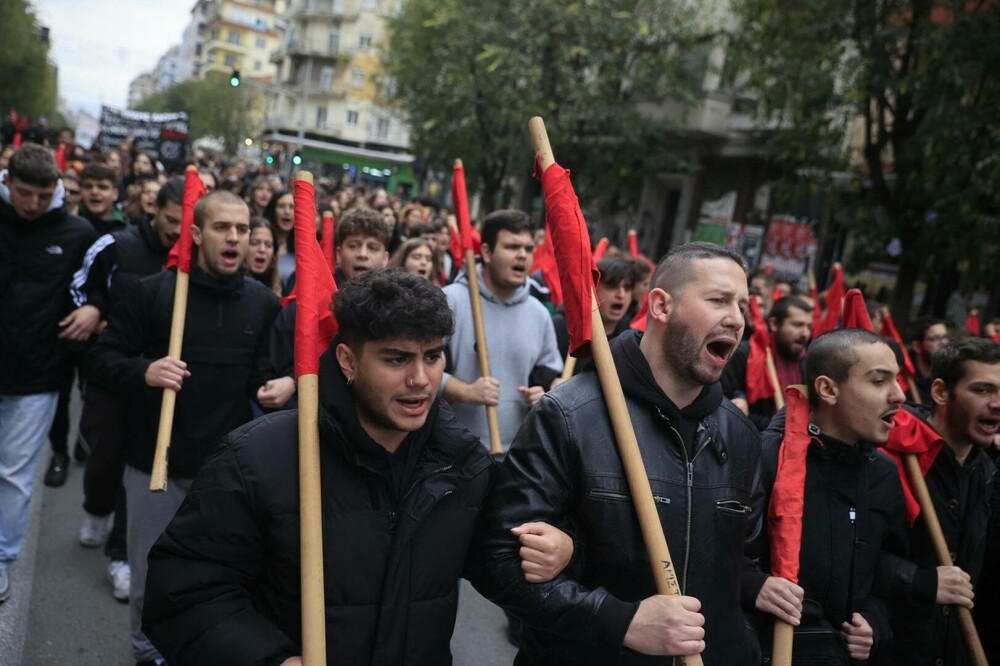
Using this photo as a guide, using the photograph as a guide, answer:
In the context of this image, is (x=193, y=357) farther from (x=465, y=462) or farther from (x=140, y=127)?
(x=140, y=127)

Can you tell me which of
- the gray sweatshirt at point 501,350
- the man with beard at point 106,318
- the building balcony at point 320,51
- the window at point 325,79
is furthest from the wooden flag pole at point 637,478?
the window at point 325,79

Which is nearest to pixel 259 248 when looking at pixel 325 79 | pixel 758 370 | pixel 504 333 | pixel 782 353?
pixel 504 333

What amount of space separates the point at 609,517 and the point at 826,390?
1.30 meters

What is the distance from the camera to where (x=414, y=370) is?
7.60 ft

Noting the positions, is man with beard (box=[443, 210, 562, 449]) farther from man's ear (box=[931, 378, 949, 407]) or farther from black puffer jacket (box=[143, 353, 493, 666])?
black puffer jacket (box=[143, 353, 493, 666])

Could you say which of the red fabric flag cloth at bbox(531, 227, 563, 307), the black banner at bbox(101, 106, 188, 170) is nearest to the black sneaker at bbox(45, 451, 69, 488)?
the red fabric flag cloth at bbox(531, 227, 563, 307)

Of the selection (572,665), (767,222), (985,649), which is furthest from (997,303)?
(572,665)

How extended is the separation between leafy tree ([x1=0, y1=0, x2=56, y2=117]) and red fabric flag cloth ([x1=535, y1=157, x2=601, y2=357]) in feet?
105

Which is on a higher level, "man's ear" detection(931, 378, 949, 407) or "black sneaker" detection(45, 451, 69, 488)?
"man's ear" detection(931, 378, 949, 407)

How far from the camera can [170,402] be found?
3.64 m

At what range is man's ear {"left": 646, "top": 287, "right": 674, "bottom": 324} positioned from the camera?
2598mm

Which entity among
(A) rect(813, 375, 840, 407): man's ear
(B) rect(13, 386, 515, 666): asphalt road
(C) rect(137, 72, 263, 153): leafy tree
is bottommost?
(B) rect(13, 386, 515, 666): asphalt road

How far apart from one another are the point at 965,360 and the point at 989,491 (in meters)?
0.57

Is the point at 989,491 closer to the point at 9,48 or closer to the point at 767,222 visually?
the point at 767,222
